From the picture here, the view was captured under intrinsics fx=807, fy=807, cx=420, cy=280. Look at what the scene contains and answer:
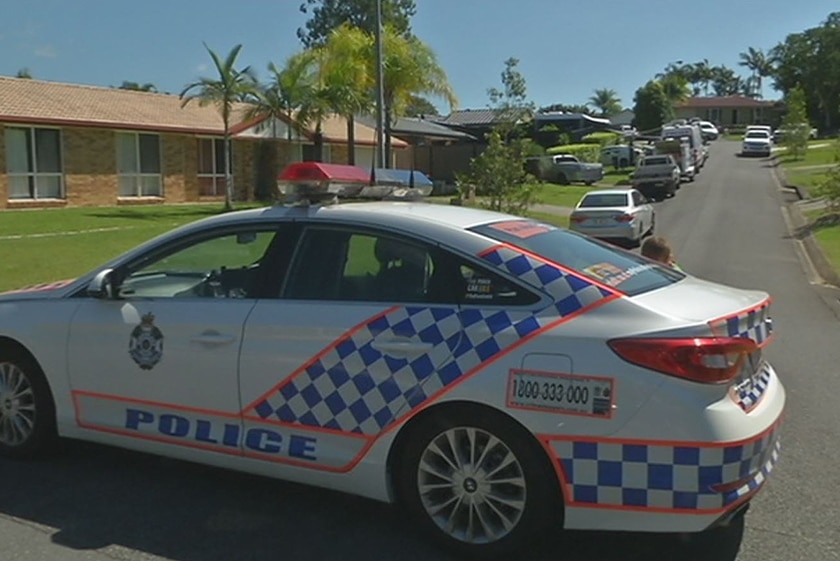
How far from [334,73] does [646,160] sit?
1521cm

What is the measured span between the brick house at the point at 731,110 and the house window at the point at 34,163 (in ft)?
299

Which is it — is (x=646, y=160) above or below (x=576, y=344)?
above

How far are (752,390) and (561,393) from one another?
911 millimetres

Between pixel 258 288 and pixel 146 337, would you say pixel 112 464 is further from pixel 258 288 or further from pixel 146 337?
pixel 258 288

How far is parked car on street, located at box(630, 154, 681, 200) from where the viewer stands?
111ft

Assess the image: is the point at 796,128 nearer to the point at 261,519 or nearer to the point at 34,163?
the point at 34,163

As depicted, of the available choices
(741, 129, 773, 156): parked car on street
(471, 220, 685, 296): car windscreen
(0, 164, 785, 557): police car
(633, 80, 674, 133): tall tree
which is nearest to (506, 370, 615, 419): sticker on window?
(0, 164, 785, 557): police car

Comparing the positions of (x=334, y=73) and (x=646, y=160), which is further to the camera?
(x=646, y=160)

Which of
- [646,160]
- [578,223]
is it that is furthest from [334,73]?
[646,160]

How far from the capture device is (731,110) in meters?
106

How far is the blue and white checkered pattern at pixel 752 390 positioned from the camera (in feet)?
11.4

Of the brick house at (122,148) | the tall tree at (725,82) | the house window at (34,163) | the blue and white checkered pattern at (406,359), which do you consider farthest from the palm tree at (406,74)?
the tall tree at (725,82)

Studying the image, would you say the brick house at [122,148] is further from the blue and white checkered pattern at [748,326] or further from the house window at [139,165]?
the blue and white checkered pattern at [748,326]

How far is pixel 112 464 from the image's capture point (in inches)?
193
